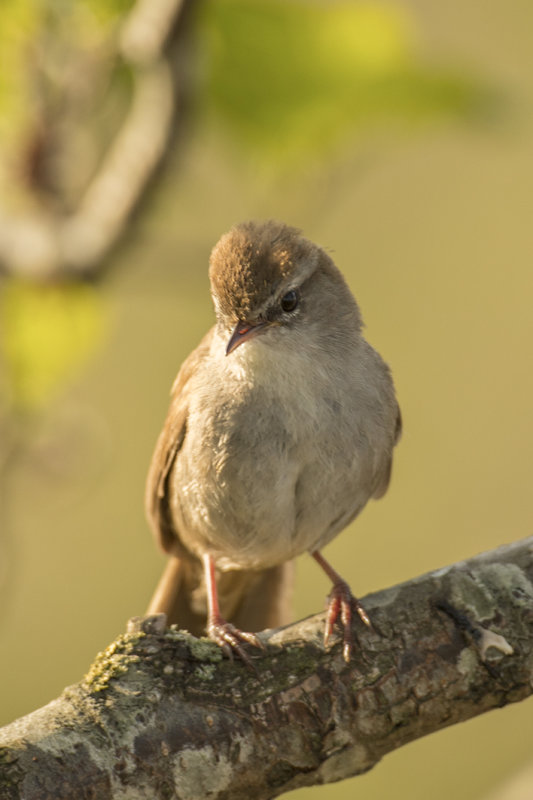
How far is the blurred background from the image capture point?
126 inches

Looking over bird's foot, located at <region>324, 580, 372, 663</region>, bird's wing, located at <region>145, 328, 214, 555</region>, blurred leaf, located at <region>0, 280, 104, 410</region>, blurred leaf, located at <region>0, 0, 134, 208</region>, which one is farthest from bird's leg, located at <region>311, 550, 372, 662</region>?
blurred leaf, located at <region>0, 0, 134, 208</region>

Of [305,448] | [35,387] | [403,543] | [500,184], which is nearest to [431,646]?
[305,448]

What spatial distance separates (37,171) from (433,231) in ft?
16.0

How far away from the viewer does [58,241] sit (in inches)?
131

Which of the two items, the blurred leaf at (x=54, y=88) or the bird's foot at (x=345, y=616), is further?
the blurred leaf at (x=54, y=88)

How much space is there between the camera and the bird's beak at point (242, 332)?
3.22m

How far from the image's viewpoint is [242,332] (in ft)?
10.7

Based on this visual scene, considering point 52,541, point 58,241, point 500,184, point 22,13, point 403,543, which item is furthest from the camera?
point 500,184

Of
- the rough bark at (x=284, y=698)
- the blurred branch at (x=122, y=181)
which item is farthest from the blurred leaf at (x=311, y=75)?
the rough bark at (x=284, y=698)

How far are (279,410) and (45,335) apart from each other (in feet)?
2.65

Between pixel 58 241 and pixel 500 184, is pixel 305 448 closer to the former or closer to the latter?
pixel 58 241

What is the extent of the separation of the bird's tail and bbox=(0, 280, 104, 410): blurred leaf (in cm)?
108

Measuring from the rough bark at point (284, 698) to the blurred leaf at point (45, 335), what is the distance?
3.12ft

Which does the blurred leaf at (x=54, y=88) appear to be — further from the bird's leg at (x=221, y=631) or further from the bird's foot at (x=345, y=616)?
the bird's foot at (x=345, y=616)
